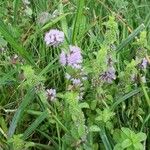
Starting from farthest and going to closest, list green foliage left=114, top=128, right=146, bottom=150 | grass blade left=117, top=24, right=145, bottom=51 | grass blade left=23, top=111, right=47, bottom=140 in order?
grass blade left=117, top=24, right=145, bottom=51
grass blade left=23, top=111, right=47, bottom=140
green foliage left=114, top=128, right=146, bottom=150

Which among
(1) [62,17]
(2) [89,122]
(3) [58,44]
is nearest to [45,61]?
(1) [62,17]

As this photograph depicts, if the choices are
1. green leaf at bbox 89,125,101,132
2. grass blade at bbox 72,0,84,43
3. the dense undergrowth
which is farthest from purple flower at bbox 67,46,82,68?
green leaf at bbox 89,125,101,132

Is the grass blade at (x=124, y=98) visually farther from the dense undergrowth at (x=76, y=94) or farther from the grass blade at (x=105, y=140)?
the grass blade at (x=105, y=140)

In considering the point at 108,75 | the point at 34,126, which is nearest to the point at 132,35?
the point at 108,75

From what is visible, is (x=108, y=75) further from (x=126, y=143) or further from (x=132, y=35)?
(x=126, y=143)

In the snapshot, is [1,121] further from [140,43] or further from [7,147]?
[140,43]

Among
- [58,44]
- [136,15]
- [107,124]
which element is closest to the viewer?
[107,124]

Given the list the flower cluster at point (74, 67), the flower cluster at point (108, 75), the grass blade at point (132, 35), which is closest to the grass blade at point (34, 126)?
the flower cluster at point (74, 67)

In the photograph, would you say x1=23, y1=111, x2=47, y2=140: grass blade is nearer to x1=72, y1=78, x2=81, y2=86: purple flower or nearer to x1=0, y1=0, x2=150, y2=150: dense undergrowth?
x1=0, y1=0, x2=150, y2=150: dense undergrowth
